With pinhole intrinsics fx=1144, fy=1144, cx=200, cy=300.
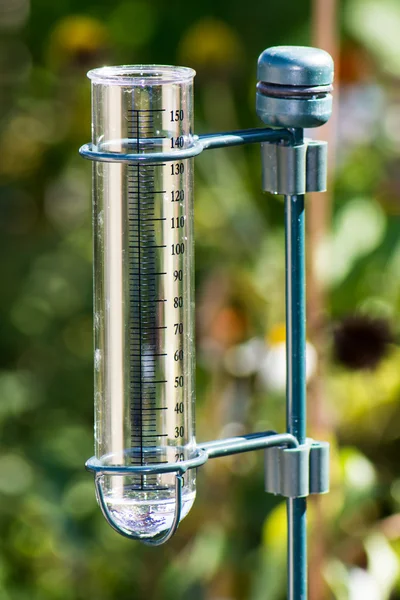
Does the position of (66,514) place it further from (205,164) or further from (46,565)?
(205,164)

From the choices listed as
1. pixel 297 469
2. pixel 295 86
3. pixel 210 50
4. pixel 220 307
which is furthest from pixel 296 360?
pixel 210 50

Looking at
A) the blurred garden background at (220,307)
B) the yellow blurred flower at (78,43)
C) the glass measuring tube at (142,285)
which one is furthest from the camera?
the yellow blurred flower at (78,43)

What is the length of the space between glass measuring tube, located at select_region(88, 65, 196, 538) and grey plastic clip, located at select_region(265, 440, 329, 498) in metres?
0.07

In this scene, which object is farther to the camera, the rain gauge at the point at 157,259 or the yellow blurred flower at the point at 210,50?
the yellow blurred flower at the point at 210,50

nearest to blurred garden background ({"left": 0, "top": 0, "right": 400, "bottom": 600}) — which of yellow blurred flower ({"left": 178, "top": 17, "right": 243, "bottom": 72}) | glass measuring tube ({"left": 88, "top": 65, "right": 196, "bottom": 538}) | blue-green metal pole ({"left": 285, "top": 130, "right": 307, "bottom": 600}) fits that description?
yellow blurred flower ({"left": 178, "top": 17, "right": 243, "bottom": 72})

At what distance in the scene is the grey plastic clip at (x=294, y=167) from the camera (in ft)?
2.89

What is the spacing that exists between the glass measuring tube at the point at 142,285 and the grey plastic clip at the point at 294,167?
7cm

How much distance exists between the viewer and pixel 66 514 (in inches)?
83.7

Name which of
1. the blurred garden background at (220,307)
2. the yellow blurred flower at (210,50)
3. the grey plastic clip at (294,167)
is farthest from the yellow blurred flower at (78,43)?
the grey plastic clip at (294,167)

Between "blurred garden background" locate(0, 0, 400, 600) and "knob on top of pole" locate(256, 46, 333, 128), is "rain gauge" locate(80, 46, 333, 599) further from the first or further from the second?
"blurred garden background" locate(0, 0, 400, 600)

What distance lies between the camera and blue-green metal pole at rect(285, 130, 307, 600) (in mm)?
893

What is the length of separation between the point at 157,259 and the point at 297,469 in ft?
0.66

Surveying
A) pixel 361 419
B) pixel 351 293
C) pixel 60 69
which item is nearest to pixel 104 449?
pixel 351 293

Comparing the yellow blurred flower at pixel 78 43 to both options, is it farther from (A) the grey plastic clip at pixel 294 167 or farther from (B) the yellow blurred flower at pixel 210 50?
(A) the grey plastic clip at pixel 294 167
